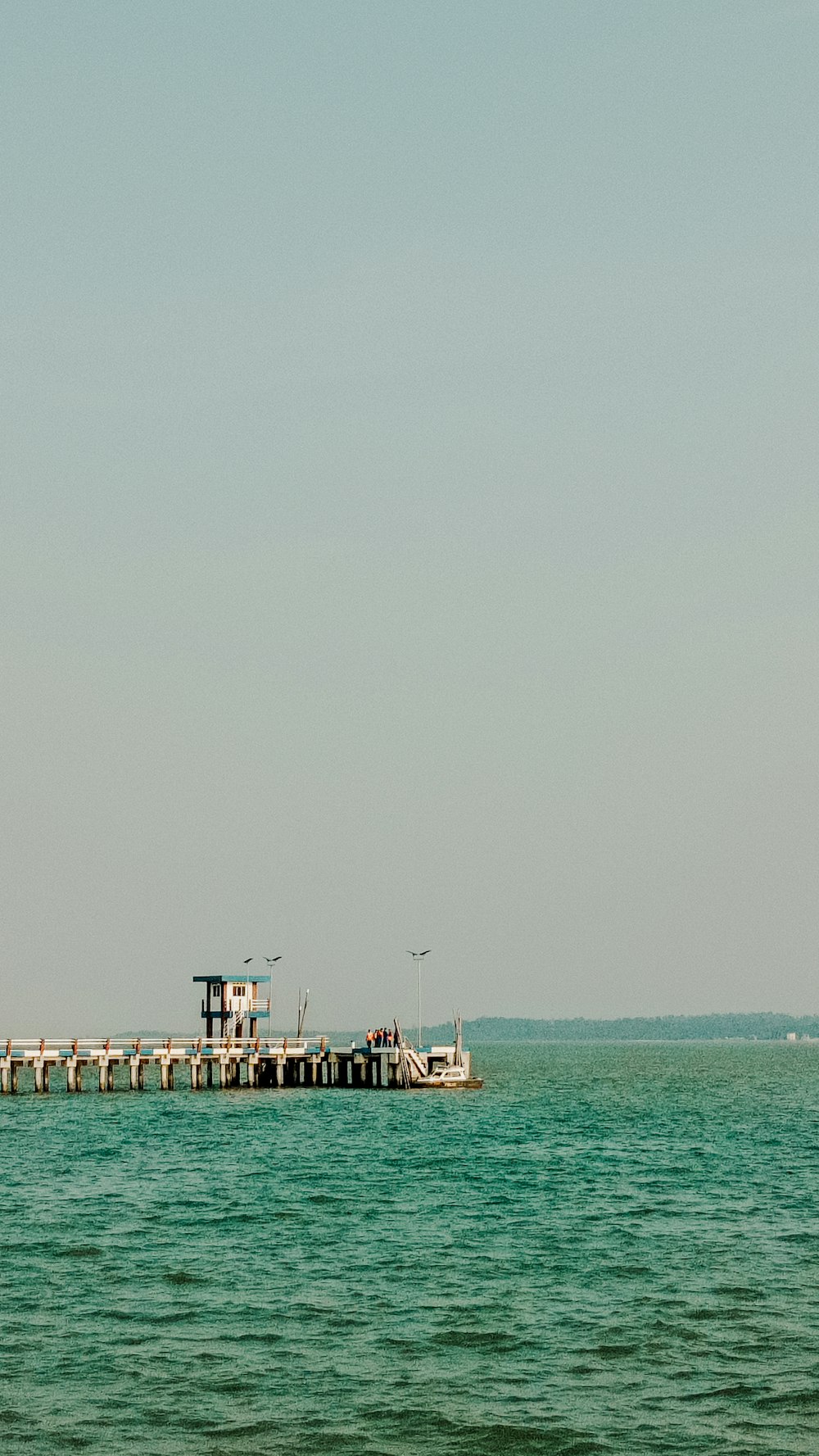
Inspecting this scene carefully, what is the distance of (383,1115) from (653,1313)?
45.8 meters

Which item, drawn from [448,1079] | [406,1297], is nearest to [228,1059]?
[448,1079]

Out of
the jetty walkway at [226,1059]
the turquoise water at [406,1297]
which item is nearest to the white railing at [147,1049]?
the jetty walkway at [226,1059]

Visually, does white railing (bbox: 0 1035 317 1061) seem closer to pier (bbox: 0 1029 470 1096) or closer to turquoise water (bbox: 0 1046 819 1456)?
pier (bbox: 0 1029 470 1096)

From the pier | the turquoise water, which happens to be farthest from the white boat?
the turquoise water

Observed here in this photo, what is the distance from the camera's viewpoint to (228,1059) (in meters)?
86.4

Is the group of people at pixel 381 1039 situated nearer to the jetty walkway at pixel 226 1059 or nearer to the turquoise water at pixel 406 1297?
the jetty walkway at pixel 226 1059

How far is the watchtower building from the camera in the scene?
8850 centimetres

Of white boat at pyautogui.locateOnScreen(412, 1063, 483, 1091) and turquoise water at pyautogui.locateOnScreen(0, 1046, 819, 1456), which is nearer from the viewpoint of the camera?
turquoise water at pyautogui.locateOnScreen(0, 1046, 819, 1456)

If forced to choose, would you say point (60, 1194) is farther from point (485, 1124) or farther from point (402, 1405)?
point (485, 1124)

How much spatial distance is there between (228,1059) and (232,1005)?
11.4 feet

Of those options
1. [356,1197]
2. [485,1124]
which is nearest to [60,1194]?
[356,1197]

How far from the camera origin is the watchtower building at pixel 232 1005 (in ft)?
290

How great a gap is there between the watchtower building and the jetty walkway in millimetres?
845

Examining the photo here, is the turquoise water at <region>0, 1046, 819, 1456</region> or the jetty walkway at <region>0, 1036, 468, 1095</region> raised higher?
the jetty walkway at <region>0, 1036, 468, 1095</region>
